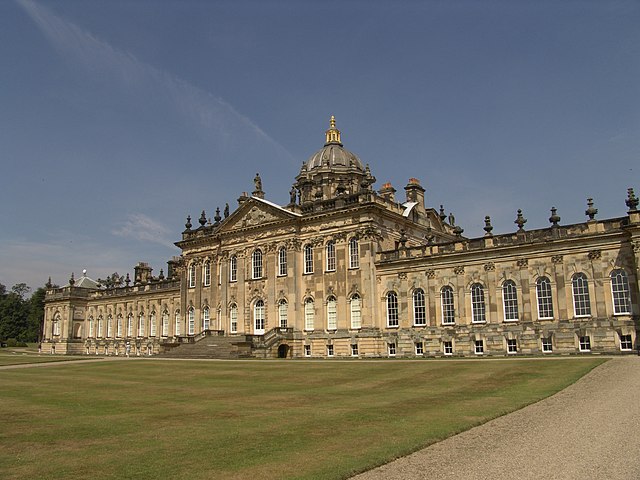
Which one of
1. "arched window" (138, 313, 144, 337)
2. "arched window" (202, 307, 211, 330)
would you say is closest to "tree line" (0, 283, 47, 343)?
"arched window" (138, 313, 144, 337)

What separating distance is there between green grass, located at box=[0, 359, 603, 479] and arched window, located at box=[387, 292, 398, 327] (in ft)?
49.7

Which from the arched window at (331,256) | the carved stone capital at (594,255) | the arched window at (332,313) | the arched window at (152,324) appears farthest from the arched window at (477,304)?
the arched window at (152,324)

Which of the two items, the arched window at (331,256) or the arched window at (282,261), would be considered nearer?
the arched window at (331,256)

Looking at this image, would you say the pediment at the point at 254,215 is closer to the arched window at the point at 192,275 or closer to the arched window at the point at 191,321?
the arched window at the point at 192,275

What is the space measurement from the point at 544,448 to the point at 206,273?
159 ft

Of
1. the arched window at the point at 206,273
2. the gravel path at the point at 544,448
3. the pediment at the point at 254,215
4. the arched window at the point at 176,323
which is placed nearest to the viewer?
the gravel path at the point at 544,448

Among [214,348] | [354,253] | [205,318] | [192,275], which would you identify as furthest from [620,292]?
[192,275]

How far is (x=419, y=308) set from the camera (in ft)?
141

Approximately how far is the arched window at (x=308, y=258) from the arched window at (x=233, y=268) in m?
8.08

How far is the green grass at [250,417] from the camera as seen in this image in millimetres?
10531

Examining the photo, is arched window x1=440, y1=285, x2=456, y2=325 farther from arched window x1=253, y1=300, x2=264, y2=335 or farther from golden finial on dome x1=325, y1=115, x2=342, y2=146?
golden finial on dome x1=325, y1=115, x2=342, y2=146

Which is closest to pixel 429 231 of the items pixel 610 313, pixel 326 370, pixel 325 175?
pixel 325 175

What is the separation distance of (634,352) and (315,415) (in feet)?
82.0

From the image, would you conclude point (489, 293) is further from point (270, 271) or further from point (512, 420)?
point (512, 420)
